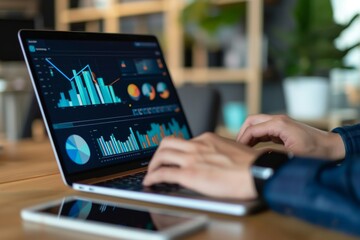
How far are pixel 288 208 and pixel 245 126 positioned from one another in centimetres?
42

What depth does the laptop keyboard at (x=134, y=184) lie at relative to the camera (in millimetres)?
712

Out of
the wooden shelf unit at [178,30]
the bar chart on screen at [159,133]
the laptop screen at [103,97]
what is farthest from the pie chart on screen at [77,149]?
the wooden shelf unit at [178,30]

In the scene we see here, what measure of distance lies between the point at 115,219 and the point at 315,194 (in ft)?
0.76

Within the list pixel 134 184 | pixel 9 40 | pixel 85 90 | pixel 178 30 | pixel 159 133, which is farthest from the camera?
A: pixel 178 30

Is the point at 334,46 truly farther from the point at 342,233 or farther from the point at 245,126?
the point at 342,233

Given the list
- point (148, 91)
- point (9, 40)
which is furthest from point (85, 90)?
point (9, 40)

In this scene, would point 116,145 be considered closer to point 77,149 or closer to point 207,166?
point 77,149

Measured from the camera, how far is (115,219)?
1.91ft

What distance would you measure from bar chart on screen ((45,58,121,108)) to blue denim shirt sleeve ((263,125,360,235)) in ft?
1.29

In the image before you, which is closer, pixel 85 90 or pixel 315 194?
pixel 315 194

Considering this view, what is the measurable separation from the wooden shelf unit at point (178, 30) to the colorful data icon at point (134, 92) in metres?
2.41

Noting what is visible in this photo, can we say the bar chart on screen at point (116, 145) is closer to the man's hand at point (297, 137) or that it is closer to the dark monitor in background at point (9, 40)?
the man's hand at point (297, 137)

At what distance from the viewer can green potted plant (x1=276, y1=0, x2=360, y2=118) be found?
2.61 meters

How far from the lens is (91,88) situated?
0.90 meters
